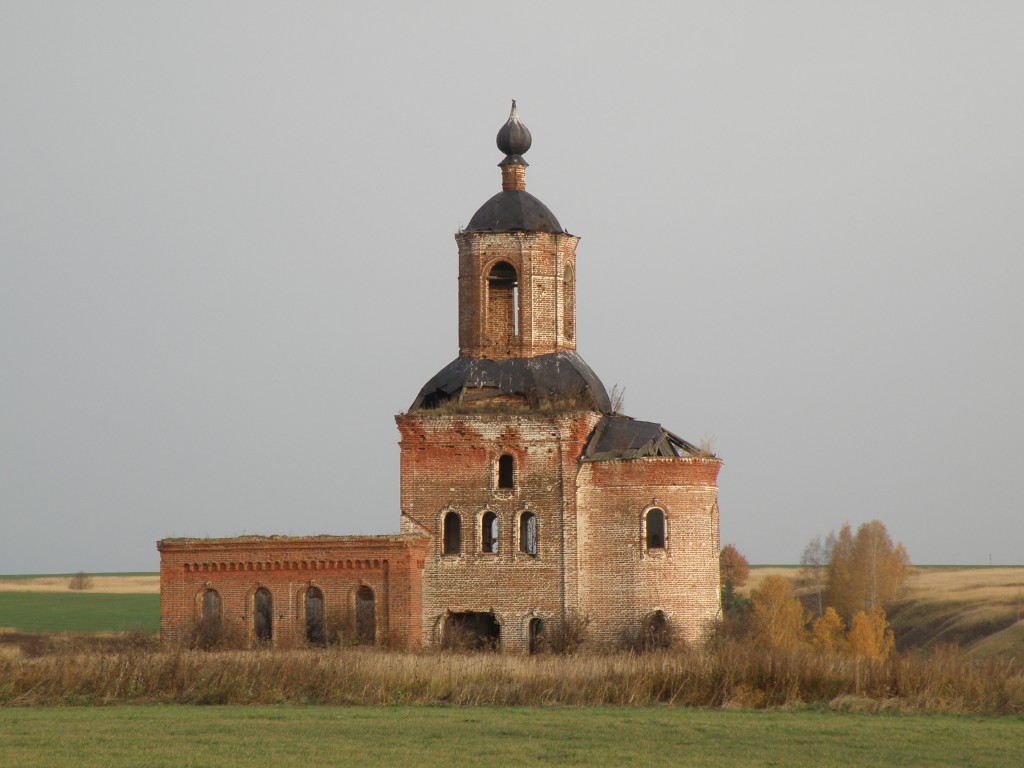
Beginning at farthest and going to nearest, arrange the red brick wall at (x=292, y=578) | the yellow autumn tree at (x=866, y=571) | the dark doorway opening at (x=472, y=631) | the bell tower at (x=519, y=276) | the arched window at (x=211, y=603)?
the yellow autumn tree at (x=866, y=571) → the bell tower at (x=519, y=276) → the arched window at (x=211, y=603) → the dark doorway opening at (x=472, y=631) → the red brick wall at (x=292, y=578)

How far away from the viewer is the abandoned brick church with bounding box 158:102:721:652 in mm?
35688

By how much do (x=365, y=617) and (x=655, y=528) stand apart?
262 inches

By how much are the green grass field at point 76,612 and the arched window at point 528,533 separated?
1557 centimetres

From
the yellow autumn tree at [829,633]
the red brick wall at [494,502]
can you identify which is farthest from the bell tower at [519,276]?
the yellow autumn tree at [829,633]

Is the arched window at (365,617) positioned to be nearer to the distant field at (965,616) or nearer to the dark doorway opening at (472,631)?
the dark doorway opening at (472,631)

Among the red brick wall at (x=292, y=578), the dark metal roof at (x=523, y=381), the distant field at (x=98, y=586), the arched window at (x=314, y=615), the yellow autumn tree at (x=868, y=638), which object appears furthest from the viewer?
the distant field at (x=98, y=586)

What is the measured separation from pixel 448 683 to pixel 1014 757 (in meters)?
9.28

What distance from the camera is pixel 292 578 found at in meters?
36.0

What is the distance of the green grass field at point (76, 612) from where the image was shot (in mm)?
57906

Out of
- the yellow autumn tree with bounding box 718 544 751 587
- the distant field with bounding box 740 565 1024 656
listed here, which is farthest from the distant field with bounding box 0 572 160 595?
the distant field with bounding box 740 565 1024 656

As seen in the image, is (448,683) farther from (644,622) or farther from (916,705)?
(644,622)

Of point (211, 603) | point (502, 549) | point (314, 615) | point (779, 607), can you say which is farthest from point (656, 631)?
point (779, 607)

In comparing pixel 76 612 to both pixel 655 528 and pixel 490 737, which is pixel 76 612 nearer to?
pixel 655 528

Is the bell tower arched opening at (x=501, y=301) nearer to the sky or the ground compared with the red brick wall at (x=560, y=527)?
nearer to the sky
